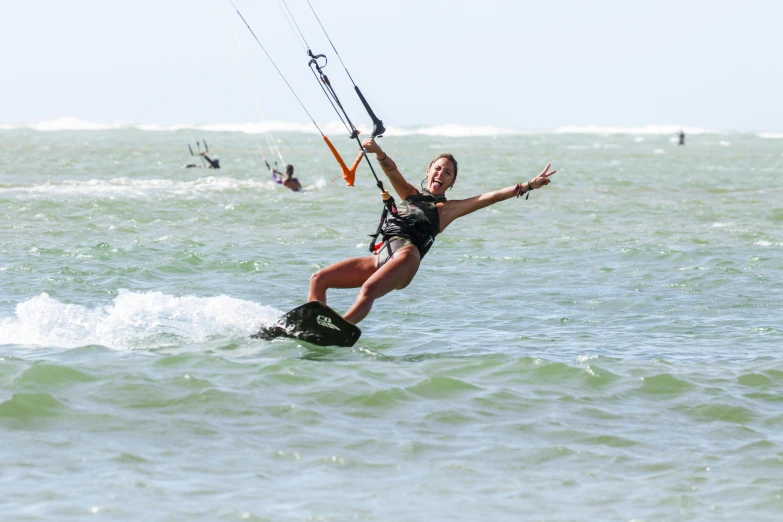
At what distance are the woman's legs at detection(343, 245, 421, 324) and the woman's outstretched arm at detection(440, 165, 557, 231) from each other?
44 cm

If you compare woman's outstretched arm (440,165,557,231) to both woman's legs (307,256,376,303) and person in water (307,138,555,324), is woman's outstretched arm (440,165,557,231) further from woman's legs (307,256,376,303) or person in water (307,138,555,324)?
woman's legs (307,256,376,303)

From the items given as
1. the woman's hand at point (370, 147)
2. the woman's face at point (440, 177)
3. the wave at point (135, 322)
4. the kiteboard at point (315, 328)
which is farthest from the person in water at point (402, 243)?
the wave at point (135, 322)

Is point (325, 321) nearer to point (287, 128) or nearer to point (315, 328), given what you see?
point (315, 328)

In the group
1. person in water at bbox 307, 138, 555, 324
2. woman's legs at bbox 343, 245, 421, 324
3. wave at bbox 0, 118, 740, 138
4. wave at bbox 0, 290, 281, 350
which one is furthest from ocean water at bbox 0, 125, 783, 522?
wave at bbox 0, 118, 740, 138

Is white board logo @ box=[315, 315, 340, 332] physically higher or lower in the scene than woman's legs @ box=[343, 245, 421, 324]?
lower

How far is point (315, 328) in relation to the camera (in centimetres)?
938

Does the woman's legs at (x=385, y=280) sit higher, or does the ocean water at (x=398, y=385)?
the woman's legs at (x=385, y=280)

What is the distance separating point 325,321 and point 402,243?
0.97 meters

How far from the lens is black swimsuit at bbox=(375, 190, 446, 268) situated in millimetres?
9516

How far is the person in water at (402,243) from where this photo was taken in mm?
9281

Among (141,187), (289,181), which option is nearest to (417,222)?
(289,181)

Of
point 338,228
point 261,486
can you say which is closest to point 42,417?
point 261,486

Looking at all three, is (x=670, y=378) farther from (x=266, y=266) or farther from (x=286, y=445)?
(x=266, y=266)

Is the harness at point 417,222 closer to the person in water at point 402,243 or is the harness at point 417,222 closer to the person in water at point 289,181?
the person in water at point 402,243
